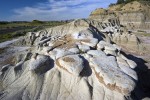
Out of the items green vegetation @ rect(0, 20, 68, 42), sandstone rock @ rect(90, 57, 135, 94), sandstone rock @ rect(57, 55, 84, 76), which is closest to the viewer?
sandstone rock @ rect(90, 57, 135, 94)

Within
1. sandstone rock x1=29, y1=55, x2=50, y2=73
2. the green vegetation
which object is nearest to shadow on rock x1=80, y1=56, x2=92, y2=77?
sandstone rock x1=29, y1=55, x2=50, y2=73

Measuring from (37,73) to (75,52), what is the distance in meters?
2.45

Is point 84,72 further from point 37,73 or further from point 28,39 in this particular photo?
point 28,39

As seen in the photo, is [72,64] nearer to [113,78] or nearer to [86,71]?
[86,71]

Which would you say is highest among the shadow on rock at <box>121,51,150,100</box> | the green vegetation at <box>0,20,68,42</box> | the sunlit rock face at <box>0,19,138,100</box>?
the sunlit rock face at <box>0,19,138,100</box>

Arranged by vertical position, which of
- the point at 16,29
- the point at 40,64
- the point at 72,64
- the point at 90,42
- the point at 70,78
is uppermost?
the point at 72,64

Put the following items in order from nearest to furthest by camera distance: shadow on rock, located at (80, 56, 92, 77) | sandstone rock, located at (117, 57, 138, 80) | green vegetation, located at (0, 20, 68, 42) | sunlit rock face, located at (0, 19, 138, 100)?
sunlit rock face, located at (0, 19, 138, 100) → sandstone rock, located at (117, 57, 138, 80) → shadow on rock, located at (80, 56, 92, 77) → green vegetation, located at (0, 20, 68, 42)

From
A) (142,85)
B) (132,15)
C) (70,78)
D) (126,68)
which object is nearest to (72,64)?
(70,78)

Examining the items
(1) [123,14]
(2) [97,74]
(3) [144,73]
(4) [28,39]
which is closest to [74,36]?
(3) [144,73]

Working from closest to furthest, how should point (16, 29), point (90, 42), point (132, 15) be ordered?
point (90, 42) < point (132, 15) < point (16, 29)

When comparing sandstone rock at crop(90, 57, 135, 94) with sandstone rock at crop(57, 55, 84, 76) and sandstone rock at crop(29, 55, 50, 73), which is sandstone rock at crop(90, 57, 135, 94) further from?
sandstone rock at crop(29, 55, 50, 73)

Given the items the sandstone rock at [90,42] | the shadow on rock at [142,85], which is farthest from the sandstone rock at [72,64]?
the sandstone rock at [90,42]

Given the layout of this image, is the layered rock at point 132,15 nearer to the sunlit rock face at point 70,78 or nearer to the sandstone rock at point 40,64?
the sunlit rock face at point 70,78

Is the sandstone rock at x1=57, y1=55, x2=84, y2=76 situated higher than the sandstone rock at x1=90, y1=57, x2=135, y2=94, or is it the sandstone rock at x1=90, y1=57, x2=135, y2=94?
the sandstone rock at x1=57, y1=55, x2=84, y2=76
